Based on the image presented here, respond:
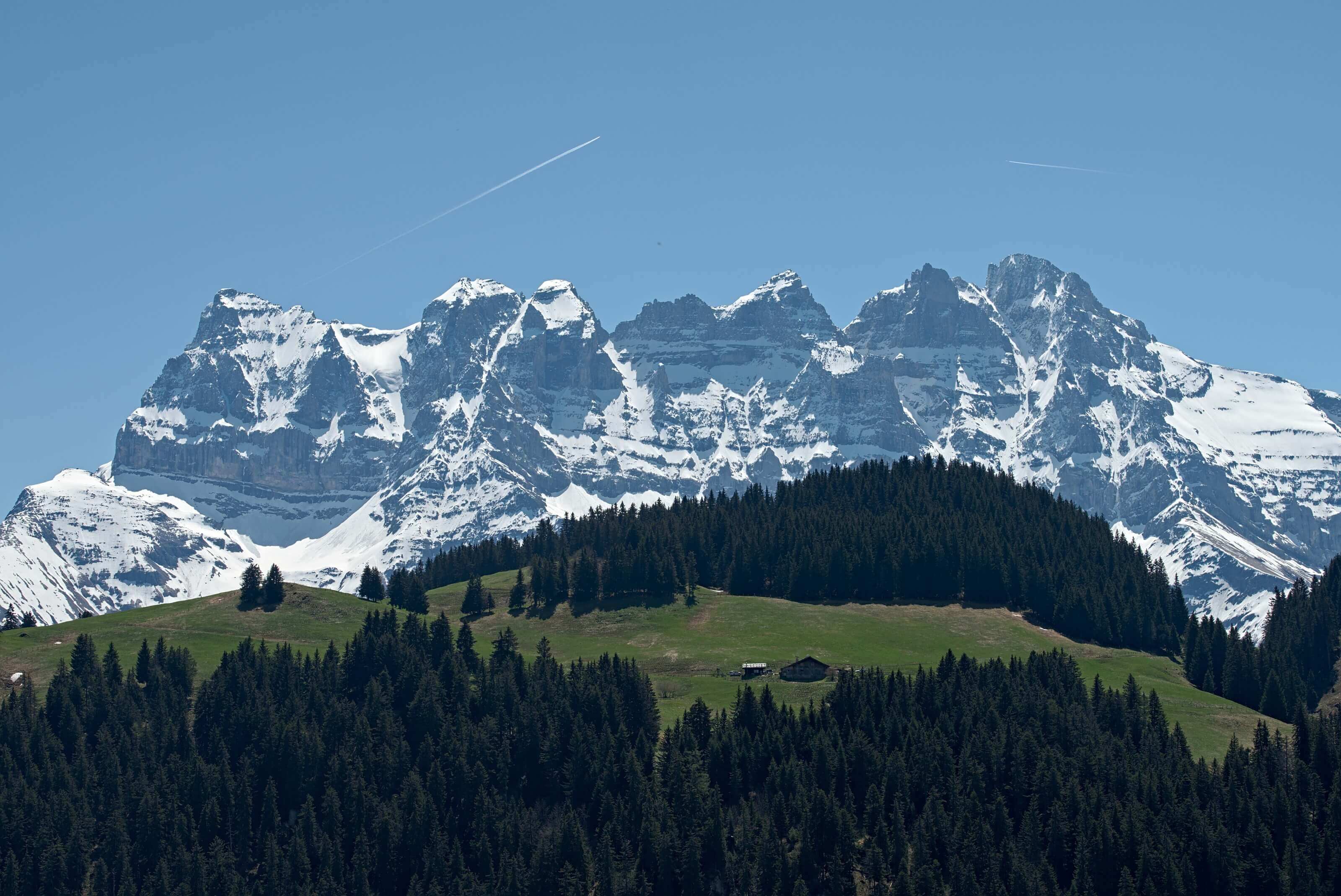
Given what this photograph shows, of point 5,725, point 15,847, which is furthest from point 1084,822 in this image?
point 5,725

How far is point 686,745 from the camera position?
172625 millimetres

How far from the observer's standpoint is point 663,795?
16575 cm

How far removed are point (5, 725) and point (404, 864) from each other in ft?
178

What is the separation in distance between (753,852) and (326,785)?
162 feet

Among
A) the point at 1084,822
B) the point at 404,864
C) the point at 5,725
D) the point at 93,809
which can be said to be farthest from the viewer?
the point at 5,725

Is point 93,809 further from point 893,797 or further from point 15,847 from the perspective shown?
point 893,797

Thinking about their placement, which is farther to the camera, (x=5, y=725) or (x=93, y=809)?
(x=5, y=725)

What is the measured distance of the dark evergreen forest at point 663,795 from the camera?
150 m

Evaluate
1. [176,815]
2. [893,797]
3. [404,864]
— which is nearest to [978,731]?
[893,797]

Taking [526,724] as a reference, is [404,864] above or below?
below

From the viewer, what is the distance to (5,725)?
19325 cm

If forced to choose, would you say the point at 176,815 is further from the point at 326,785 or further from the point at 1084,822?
the point at 1084,822

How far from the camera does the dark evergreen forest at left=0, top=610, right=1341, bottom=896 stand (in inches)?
5901

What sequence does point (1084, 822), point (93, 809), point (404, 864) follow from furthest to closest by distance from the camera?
point (93, 809) < point (404, 864) < point (1084, 822)
